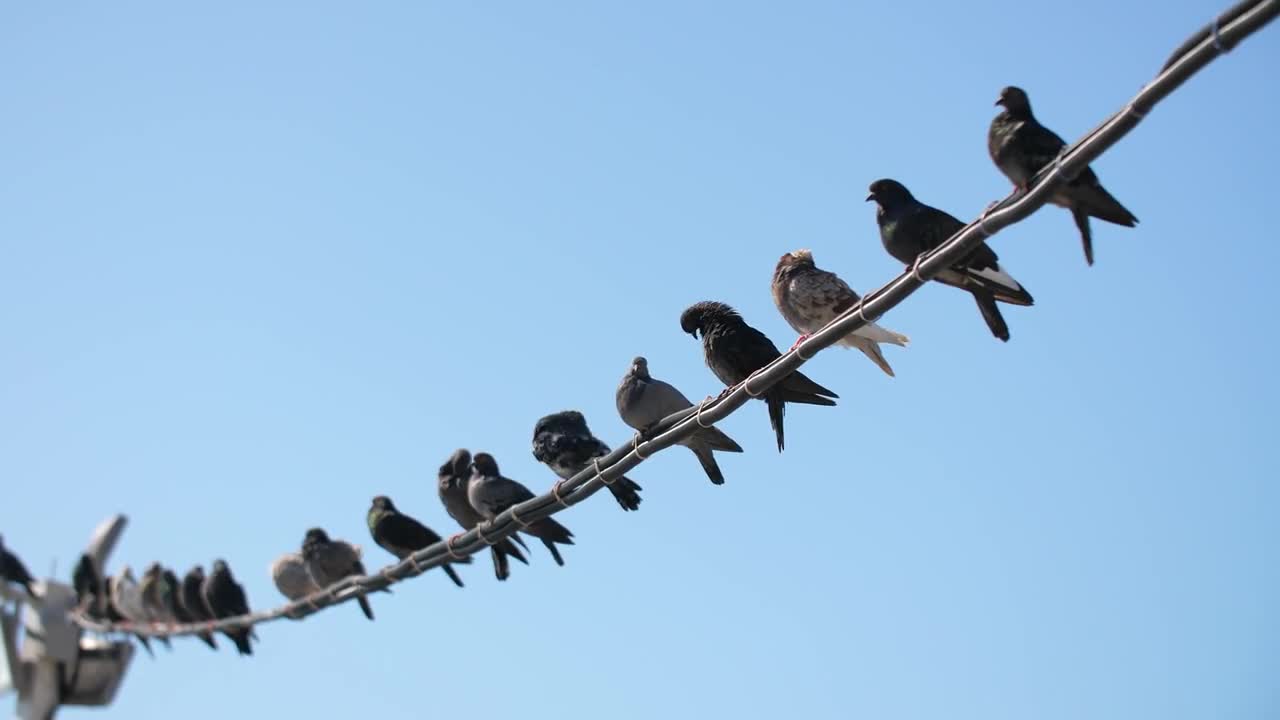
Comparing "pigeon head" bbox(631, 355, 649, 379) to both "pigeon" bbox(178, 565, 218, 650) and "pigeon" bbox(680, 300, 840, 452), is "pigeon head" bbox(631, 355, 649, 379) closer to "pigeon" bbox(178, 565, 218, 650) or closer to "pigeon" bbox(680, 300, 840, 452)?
"pigeon" bbox(680, 300, 840, 452)

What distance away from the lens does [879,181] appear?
7.75 metres

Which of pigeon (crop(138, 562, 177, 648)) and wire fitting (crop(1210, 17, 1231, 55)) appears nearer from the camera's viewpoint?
wire fitting (crop(1210, 17, 1231, 55))

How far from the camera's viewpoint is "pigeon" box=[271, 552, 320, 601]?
1373 centimetres

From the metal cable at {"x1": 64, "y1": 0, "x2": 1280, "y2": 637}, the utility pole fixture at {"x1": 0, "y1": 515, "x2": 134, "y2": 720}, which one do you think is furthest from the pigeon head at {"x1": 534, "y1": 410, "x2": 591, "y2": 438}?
the utility pole fixture at {"x1": 0, "y1": 515, "x2": 134, "y2": 720}

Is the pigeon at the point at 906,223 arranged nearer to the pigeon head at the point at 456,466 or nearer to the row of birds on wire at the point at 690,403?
the row of birds on wire at the point at 690,403

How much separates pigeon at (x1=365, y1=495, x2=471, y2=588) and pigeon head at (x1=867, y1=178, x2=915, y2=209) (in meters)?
5.67

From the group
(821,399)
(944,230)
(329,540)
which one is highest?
(329,540)

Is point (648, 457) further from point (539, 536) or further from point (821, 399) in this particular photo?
point (539, 536)

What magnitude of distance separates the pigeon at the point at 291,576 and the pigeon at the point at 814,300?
6.88 m

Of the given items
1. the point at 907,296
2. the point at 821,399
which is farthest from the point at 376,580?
the point at 907,296

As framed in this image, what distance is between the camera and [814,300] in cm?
832

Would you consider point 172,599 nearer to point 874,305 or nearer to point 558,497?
point 558,497

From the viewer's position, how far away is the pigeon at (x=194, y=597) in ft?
43.5

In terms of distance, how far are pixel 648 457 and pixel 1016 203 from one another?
2.30 meters
